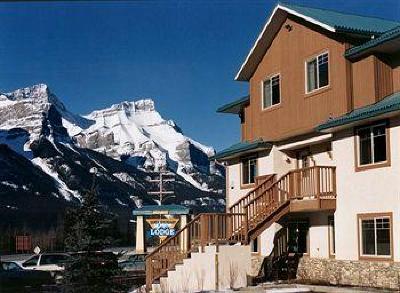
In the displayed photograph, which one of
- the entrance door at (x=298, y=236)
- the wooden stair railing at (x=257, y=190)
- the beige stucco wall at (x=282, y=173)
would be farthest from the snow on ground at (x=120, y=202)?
the entrance door at (x=298, y=236)

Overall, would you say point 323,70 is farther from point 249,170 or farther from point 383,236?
point 249,170

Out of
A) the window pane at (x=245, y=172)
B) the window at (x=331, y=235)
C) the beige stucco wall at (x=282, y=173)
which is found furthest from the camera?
the window pane at (x=245, y=172)

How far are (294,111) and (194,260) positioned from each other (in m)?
5.76

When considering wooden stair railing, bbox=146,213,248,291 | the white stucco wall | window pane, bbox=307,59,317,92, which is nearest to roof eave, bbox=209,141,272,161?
window pane, bbox=307,59,317,92

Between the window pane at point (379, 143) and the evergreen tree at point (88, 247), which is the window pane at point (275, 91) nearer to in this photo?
the window pane at point (379, 143)

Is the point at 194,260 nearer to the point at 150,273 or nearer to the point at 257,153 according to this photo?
the point at 150,273

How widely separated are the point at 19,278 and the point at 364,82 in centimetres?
1784

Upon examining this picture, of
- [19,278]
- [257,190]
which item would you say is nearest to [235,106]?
[257,190]

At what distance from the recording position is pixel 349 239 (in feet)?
65.6

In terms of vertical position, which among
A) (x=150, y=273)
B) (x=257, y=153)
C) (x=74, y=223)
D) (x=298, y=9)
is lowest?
(x=150, y=273)

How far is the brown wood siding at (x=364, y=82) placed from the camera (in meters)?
19.9

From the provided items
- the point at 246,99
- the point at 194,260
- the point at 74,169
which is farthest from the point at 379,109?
the point at 74,169

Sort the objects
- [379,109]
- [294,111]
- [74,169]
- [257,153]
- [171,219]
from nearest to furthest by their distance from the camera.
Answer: [379,109] → [294,111] → [257,153] → [171,219] → [74,169]

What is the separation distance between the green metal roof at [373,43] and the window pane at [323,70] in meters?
1.11
